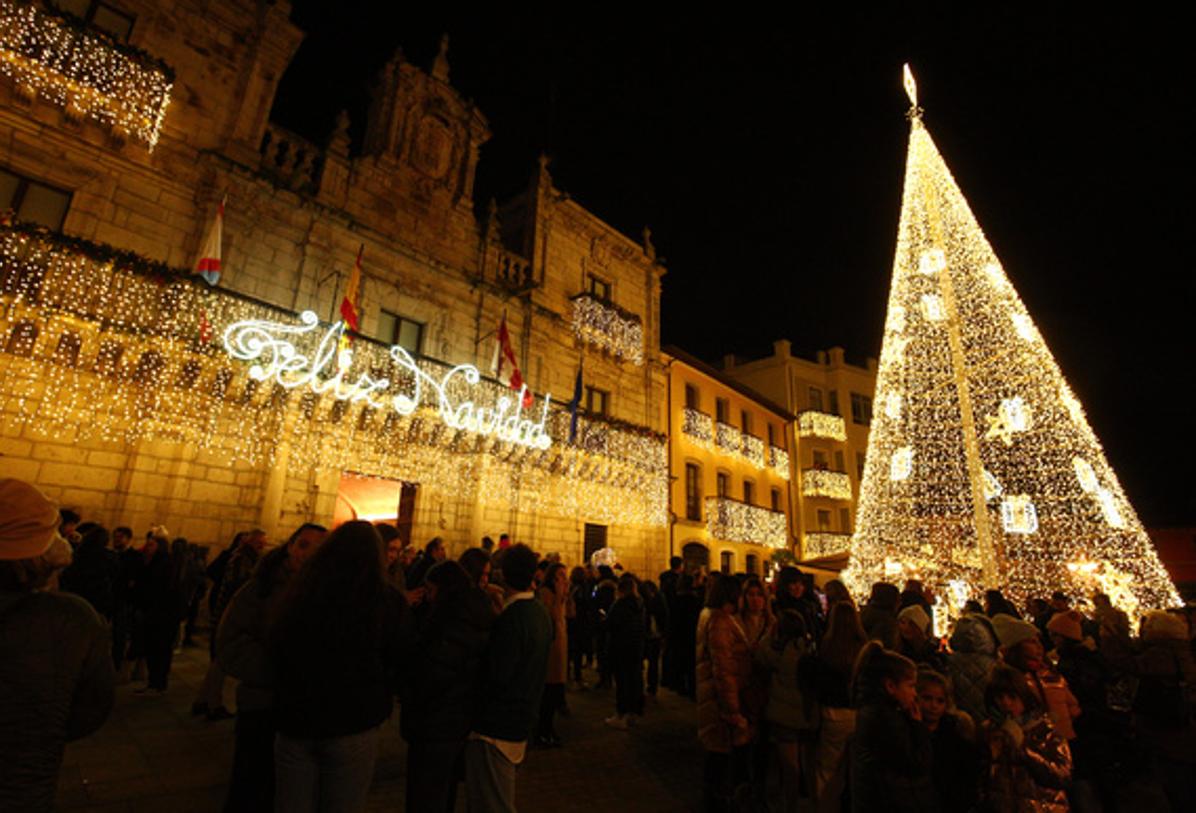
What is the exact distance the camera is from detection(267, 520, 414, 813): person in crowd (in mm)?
2580

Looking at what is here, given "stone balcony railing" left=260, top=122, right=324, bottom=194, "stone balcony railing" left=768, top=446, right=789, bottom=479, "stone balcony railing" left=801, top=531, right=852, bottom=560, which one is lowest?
"stone balcony railing" left=801, top=531, right=852, bottom=560

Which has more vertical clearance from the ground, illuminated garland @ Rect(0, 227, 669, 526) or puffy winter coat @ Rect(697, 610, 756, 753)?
illuminated garland @ Rect(0, 227, 669, 526)

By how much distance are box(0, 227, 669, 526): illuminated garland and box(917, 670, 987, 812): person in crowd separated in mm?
11588

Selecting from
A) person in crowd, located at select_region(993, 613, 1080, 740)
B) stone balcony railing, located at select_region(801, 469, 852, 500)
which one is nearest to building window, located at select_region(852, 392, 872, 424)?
stone balcony railing, located at select_region(801, 469, 852, 500)

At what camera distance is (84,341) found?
31.5ft

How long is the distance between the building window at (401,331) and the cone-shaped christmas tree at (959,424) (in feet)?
38.5

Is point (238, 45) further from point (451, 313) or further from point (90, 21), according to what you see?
point (451, 313)

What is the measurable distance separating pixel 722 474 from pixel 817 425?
8.85 m

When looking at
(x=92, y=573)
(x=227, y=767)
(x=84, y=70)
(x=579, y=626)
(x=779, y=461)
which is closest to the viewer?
(x=227, y=767)

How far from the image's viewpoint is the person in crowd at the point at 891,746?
9.92ft

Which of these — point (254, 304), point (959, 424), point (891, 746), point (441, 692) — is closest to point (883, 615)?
point (891, 746)

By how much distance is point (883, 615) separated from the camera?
5621mm

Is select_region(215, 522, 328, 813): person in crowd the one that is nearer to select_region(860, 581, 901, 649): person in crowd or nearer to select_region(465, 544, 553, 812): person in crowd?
select_region(465, 544, 553, 812): person in crowd

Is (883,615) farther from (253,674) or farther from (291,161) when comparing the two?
(291,161)
